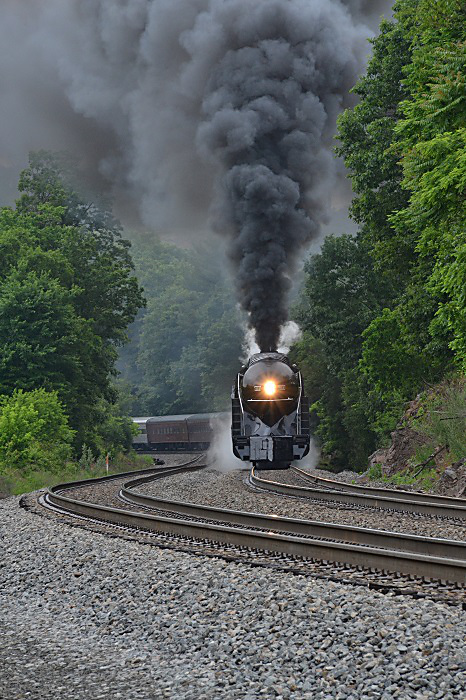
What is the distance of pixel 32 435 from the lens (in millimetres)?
31891

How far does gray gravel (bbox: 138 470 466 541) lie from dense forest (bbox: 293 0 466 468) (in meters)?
5.49

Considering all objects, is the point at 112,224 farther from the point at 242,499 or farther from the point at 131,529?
the point at 131,529

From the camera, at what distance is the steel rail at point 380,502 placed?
47.5ft

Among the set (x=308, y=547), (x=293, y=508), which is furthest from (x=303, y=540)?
(x=293, y=508)

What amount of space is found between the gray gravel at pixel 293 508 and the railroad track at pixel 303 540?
1.26 meters

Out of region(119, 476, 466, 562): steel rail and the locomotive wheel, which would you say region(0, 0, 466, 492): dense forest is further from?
region(119, 476, 466, 562): steel rail

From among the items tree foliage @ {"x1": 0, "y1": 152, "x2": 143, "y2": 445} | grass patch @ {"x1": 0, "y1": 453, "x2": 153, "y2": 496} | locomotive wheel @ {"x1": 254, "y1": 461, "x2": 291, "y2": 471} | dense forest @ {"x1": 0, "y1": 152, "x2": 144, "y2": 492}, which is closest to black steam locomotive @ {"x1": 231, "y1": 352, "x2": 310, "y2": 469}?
locomotive wheel @ {"x1": 254, "y1": 461, "x2": 291, "y2": 471}

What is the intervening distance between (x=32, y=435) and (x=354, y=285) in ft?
63.4

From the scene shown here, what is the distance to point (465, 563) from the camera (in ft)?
27.1

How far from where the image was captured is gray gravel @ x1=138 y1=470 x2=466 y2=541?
13.1 meters

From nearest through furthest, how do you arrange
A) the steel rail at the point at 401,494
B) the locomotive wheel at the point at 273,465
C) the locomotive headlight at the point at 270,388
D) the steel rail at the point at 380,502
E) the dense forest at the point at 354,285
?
1. the steel rail at the point at 380,502
2. the steel rail at the point at 401,494
3. the dense forest at the point at 354,285
4. the locomotive headlight at the point at 270,388
5. the locomotive wheel at the point at 273,465

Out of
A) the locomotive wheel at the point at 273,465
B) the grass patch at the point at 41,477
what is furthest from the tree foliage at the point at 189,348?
the locomotive wheel at the point at 273,465

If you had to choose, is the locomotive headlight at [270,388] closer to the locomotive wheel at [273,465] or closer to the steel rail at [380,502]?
the locomotive wheel at [273,465]


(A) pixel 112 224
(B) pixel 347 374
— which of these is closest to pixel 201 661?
(B) pixel 347 374
